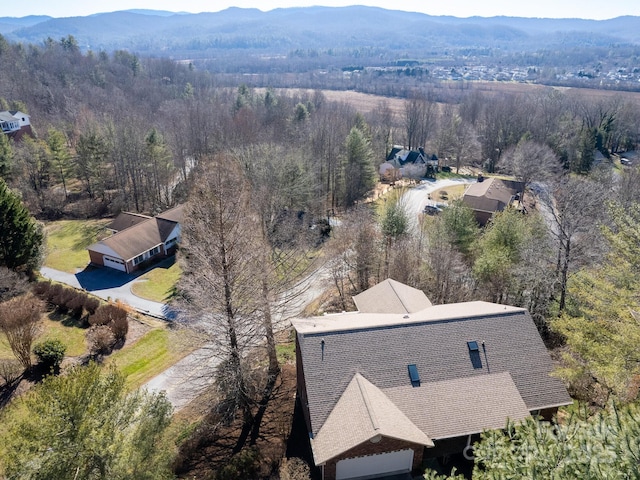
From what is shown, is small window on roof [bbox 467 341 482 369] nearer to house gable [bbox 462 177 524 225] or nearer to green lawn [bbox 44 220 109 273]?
house gable [bbox 462 177 524 225]

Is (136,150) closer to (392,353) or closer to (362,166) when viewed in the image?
(362,166)

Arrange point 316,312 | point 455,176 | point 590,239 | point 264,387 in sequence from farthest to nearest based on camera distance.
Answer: point 455,176 < point 316,312 < point 590,239 < point 264,387

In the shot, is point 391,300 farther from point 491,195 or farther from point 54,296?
point 491,195

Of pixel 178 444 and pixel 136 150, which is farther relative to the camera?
pixel 136 150

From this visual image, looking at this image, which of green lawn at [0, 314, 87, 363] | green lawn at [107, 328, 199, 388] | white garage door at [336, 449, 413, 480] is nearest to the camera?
white garage door at [336, 449, 413, 480]

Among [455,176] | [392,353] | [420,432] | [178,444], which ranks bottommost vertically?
[455,176]

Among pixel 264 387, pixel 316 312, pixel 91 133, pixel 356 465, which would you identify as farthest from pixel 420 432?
pixel 91 133

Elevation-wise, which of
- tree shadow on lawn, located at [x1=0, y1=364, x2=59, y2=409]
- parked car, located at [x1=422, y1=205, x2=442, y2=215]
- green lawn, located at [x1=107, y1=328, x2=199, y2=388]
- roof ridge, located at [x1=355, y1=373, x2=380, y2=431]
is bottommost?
parked car, located at [x1=422, y1=205, x2=442, y2=215]

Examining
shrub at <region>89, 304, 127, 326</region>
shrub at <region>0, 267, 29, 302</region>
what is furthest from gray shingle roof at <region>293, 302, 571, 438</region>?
shrub at <region>0, 267, 29, 302</region>
